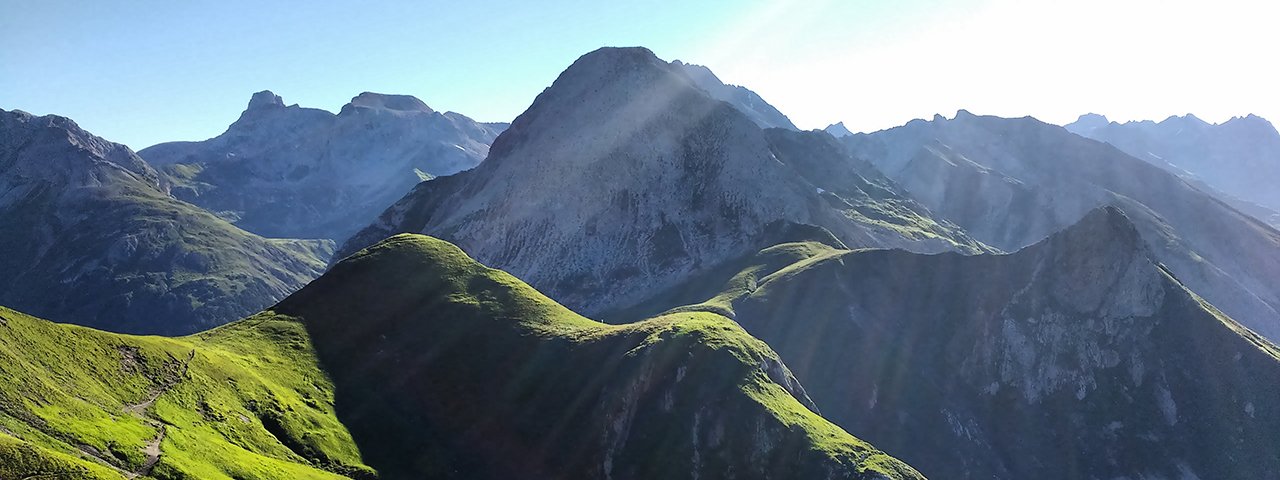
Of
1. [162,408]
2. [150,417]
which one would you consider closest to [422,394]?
[162,408]

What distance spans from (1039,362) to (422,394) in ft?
384

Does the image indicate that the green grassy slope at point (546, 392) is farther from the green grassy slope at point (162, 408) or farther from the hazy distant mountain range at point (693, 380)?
the green grassy slope at point (162, 408)

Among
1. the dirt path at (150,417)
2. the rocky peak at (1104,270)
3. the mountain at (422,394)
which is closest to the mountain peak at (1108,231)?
the rocky peak at (1104,270)

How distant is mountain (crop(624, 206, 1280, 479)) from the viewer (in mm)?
135875

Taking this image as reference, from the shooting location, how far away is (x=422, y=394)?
332 ft

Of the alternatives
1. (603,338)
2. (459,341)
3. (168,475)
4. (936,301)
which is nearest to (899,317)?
(936,301)

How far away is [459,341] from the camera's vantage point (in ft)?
359

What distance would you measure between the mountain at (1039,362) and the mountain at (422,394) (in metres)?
53.0

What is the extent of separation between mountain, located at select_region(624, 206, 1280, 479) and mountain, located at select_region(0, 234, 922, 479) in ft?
174

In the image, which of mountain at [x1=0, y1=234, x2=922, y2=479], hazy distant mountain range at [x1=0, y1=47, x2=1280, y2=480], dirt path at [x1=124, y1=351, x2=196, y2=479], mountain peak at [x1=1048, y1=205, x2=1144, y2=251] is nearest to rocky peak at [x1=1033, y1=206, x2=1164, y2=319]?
mountain peak at [x1=1048, y1=205, x2=1144, y2=251]

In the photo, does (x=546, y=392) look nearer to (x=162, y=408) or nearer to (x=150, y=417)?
(x=162, y=408)

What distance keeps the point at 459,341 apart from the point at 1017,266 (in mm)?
119930

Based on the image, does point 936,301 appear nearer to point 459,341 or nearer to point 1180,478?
point 1180,478

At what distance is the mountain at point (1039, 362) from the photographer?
136 m
